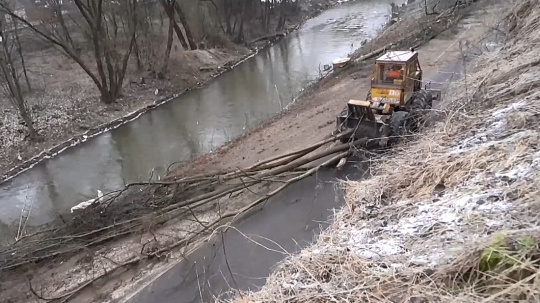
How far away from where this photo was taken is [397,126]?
11766 mm

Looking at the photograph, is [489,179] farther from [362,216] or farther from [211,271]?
[211,271]

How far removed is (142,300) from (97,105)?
1784 centimetres

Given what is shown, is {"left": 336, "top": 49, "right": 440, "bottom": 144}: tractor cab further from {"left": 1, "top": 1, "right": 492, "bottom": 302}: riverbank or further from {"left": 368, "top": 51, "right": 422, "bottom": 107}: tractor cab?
{"left": 1, "top": 1, "right": 492, "bottom": 302}: riverbank

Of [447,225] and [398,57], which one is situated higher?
[398,57]

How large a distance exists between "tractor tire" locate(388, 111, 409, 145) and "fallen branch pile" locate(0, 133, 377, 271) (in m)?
0.67

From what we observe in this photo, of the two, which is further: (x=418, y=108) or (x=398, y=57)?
(x=398, y=57)

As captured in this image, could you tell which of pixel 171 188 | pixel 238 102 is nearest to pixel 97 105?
pixel 238 102

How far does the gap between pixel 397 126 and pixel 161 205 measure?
6616 mm

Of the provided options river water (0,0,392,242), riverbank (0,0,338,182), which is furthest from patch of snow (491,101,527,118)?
riverbank (0,0,338,182)

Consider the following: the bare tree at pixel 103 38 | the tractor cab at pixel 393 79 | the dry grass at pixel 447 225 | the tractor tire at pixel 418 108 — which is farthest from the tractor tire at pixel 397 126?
the bare tree at pixel 103 38

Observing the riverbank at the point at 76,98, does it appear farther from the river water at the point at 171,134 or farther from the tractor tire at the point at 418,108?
the tractor tire at the point at 418,108

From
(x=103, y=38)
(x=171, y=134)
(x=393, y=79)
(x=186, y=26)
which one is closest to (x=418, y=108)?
(x=393, y=79)

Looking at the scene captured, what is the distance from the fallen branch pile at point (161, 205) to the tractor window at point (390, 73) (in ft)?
6.27

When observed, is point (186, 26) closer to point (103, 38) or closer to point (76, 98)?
point (103, 38)
